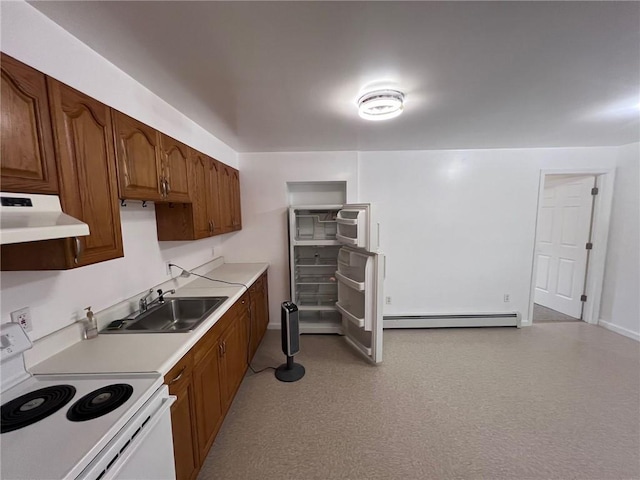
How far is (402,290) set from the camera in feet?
11.8

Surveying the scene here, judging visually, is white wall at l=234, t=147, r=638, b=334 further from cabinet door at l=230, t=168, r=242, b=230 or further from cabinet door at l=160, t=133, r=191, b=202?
cabinet door at l=160, t=133, r=191, b=202

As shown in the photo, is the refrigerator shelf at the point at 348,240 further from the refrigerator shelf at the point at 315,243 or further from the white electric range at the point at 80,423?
the white electric range at the point at 80,423

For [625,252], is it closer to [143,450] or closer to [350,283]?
[350,283]

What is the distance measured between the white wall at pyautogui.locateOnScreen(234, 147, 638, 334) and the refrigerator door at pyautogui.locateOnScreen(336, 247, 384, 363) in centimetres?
79

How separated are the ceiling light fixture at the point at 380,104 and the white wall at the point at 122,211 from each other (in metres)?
1.49

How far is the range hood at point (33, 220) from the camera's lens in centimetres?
78

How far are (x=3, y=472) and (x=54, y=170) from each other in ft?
3.28

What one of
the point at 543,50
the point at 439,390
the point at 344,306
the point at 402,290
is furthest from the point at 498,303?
the point at 543,50

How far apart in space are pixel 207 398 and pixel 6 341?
1.01 meters

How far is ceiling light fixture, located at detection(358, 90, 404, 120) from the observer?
67.1 inches

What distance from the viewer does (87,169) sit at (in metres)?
1.17

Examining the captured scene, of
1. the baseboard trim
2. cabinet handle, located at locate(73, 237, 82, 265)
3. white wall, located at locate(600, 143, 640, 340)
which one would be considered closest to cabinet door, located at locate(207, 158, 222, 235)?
cabinet handle, located at locate(73, 237, 82, 265)

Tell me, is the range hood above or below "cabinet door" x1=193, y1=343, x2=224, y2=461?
above

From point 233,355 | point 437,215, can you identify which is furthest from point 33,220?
point 437,215
